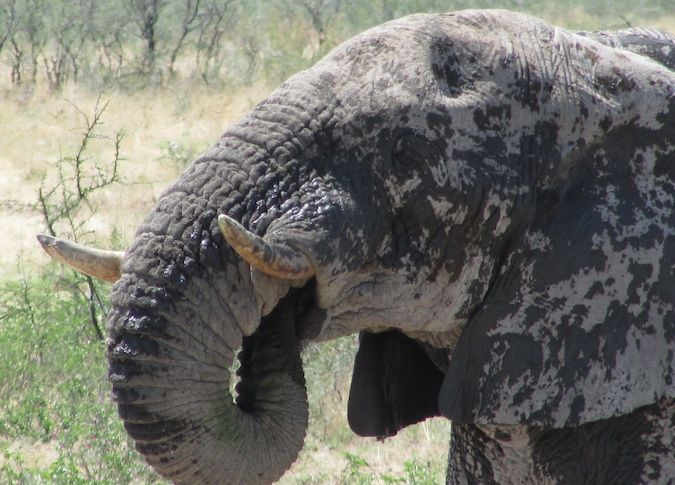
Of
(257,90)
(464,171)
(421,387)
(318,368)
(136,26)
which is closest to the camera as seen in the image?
(464,171)

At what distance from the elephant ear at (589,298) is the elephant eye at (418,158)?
0.75 ft

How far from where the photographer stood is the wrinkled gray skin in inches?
105

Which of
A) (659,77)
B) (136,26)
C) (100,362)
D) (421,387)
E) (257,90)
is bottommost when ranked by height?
(136,26)

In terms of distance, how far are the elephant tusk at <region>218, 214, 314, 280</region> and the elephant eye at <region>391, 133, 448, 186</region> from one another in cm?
31

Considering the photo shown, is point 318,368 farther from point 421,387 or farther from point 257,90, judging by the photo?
point 257,90

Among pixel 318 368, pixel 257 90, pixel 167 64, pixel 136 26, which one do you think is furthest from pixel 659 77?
pixel 136 26

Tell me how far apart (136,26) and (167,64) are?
2309mm

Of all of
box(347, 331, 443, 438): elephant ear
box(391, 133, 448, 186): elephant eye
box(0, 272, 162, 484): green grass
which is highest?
box(391, 133, 448, 186): elephant eye

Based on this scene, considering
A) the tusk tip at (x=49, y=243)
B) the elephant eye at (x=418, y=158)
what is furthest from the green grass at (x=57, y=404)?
the elephant eye at (x=418, y=158)

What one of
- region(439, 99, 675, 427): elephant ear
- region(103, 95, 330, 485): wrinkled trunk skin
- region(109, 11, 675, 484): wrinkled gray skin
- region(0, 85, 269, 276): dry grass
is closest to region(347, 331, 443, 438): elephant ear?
region(109, 11, 675, 484): wrinkled gray skin

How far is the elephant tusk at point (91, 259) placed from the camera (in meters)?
2.89

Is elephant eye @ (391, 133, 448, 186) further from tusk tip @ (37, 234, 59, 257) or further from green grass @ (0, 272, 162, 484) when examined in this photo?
green grass @ (0, 272, 162, 484)

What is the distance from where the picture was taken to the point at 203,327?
2.63 meters

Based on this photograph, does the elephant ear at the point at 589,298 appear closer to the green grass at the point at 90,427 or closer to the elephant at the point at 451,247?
the elephant at the point at 451,247
